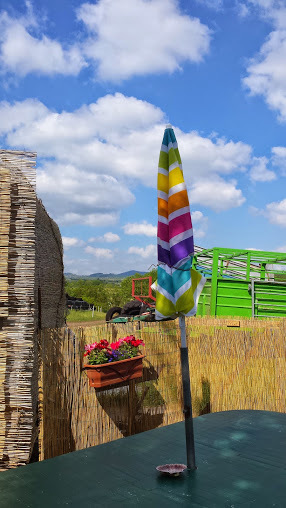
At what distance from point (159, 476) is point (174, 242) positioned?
51.4 inches

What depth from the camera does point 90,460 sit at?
272 cm

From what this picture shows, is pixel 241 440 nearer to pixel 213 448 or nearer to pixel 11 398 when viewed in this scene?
pixel 213 448

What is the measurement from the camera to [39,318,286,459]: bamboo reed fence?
448 cm

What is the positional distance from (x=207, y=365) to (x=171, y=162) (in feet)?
12.2

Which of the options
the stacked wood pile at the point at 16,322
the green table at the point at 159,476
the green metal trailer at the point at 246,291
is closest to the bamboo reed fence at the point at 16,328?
the stacked wood pile at the point at 16,322

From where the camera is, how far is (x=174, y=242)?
273 cm

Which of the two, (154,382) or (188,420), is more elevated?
(188,420)

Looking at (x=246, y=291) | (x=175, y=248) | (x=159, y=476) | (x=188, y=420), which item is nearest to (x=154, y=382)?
(x=188, y=420)

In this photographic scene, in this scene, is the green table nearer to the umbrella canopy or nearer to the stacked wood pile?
the umbrella canopy

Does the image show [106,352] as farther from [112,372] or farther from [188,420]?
[188,420]

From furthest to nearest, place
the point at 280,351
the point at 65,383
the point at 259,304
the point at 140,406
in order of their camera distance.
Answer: the point at 259,304, the point at 280,351, the point at 140,406, the point at 65,383

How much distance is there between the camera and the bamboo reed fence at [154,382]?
4.48 metres

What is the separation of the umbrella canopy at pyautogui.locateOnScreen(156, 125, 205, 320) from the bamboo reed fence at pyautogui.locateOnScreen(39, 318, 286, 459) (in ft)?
6.71

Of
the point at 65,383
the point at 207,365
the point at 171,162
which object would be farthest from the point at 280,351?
the point at 171,162
